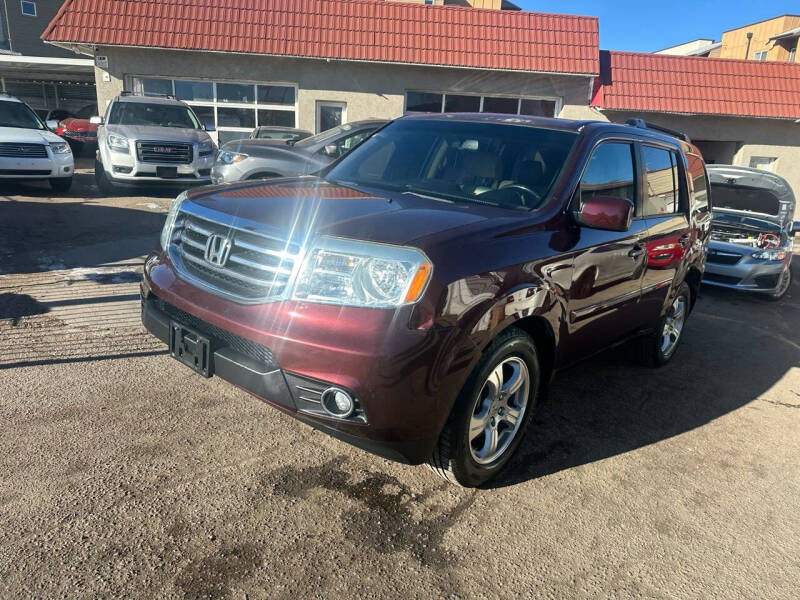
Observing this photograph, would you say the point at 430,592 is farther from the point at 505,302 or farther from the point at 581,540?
the point at 505,302

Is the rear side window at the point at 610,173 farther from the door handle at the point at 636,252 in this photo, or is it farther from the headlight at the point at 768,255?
the headlight at the point at 768,255

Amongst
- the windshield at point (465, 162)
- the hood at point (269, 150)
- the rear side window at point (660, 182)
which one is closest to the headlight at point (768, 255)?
the rear side window at point (660, 182)

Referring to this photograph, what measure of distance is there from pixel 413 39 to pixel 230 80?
183 inches

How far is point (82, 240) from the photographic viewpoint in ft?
25.2

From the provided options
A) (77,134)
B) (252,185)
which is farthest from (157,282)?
(77,134)

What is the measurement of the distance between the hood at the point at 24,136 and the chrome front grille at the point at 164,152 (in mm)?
1565

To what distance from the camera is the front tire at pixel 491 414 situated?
107 inches

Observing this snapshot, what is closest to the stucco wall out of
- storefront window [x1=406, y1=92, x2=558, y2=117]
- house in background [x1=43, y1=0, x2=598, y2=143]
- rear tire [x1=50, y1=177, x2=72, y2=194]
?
house in background [x1=43, y1=0, x2=598, y2=143]

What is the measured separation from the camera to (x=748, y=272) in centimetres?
760

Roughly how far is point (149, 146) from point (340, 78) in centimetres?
596

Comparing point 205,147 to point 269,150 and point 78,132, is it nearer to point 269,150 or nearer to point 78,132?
point 269,150

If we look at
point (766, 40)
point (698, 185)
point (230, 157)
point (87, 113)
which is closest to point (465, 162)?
Answer: point (698, 185)

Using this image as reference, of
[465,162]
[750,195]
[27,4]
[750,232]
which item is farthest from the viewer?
[27,4]

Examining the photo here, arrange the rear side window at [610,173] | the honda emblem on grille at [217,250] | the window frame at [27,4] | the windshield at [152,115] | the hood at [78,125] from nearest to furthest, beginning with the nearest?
1. the honda emblem on grille at [217,250]
2. the rear side window at [610,173]
3. the windshield at [152,115]
4. the hood at [78,125]
5. the window frame at [27,4]
